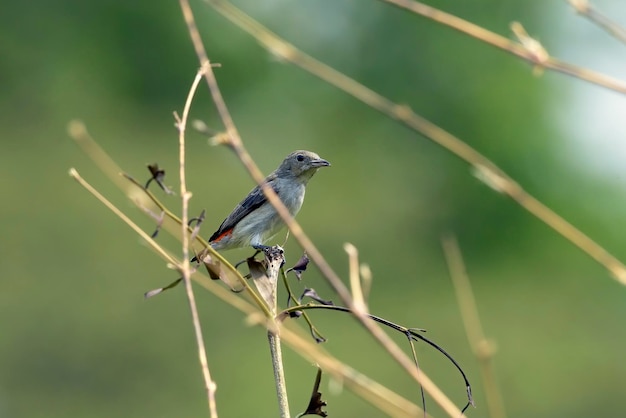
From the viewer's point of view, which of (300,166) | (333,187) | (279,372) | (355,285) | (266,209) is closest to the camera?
(355,285)

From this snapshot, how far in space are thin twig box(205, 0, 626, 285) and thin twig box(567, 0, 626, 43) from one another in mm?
196

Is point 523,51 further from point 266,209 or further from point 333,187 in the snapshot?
point 333,187

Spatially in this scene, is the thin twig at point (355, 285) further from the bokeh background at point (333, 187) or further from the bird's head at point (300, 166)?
the bokeh background at point (333, 187)

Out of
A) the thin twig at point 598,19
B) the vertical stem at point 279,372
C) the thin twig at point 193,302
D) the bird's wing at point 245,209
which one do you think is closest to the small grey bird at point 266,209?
the bird's wing at point 245,209

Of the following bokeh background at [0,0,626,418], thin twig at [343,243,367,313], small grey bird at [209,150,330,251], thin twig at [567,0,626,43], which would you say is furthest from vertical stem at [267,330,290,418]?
bokeh background at [0,0,626,418]

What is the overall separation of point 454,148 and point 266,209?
405cm

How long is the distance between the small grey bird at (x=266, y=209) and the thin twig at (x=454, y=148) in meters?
3.81

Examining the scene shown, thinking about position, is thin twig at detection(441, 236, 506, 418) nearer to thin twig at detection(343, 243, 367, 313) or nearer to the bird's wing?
thin twig at detection(343, 243, 367, 313)

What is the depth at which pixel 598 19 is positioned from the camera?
5.93 feet

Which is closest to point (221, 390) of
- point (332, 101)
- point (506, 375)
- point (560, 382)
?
point (506, 375)

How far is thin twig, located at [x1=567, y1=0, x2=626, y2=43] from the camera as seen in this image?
180 centimetres

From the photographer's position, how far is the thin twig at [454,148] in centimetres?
172

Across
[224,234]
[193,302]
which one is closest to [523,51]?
[193,302]

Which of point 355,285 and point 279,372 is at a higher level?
point 279,372
